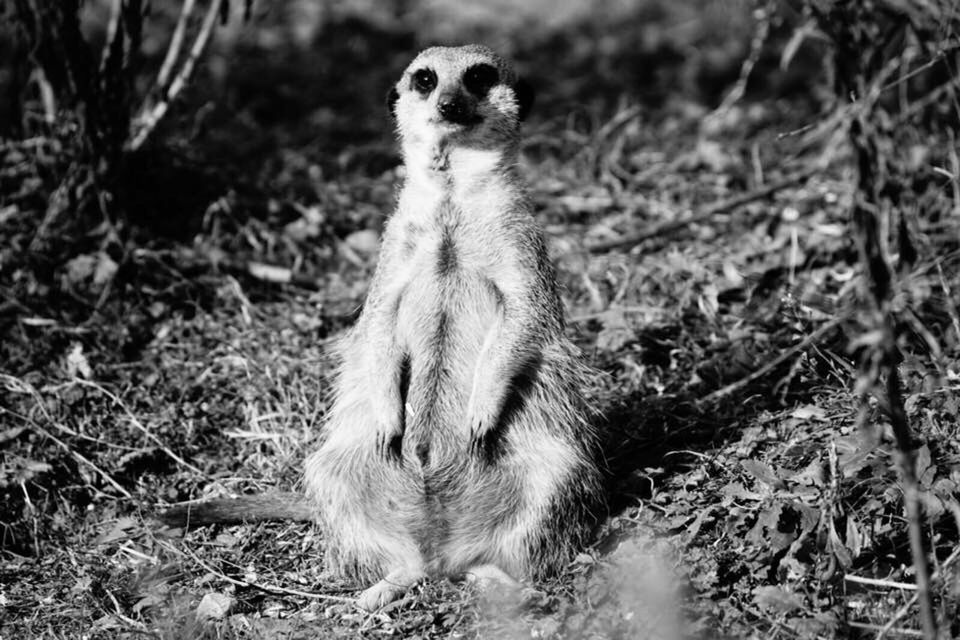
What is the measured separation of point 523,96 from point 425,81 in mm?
375

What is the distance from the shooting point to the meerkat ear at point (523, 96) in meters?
4.02

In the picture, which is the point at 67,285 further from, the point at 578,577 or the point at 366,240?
the point at 578,577

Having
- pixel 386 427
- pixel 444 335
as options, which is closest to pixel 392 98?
pixel 444 335

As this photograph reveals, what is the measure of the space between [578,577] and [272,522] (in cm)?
119

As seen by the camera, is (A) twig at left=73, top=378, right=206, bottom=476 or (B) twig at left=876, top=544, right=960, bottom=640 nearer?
(B) twig at left=876, top=544, right=960, bottom=640

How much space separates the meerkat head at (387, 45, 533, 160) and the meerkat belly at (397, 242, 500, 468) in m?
0.44

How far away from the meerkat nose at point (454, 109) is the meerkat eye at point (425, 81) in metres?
0.21

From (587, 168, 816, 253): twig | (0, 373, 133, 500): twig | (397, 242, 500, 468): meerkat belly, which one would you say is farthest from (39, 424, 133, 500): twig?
(587, 168, 816, 253): twig

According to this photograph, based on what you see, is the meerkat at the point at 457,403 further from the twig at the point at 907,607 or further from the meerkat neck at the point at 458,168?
the twig at the point at 907,607

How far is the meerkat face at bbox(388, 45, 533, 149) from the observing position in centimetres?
369

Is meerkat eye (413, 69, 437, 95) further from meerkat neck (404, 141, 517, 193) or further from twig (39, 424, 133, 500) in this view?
twig (39, 424, 133, 500)

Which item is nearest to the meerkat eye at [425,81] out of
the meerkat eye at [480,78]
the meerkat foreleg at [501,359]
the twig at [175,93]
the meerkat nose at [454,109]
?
the meerkat eye at [480,78]

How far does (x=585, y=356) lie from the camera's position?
13.1 ft

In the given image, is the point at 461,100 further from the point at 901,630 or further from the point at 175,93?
the point at 175,93
